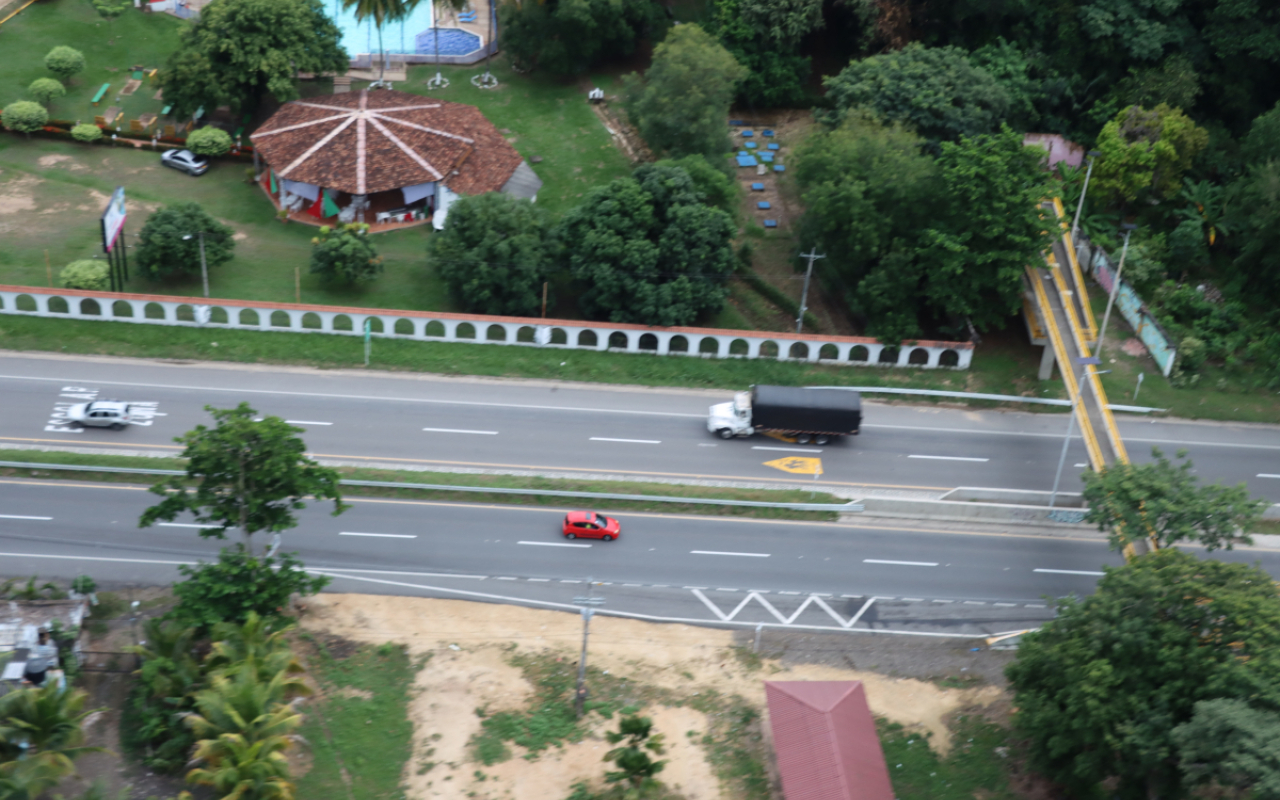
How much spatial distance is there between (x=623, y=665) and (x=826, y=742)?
9.69 meters

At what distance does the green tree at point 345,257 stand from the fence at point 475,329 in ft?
10.0

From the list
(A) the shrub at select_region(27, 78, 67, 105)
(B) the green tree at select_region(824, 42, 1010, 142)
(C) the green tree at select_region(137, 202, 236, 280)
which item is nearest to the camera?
(C) the green tree at select_region(137, 202, 236, 280)

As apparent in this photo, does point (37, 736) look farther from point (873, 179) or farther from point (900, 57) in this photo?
point (900, 57)

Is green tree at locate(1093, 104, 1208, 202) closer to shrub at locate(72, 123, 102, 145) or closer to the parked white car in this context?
the parked white car

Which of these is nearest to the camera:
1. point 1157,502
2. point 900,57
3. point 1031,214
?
point 1157,502

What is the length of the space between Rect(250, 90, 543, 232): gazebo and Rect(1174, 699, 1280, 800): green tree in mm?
53898

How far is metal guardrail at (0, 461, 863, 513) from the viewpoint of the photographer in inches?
2270

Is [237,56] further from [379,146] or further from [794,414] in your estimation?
[794,414]

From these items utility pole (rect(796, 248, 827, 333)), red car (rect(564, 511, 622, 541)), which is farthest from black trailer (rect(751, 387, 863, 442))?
red car (rect(564, 511, 622, 541))

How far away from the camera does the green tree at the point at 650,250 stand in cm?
7025

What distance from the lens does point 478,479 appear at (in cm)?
5991

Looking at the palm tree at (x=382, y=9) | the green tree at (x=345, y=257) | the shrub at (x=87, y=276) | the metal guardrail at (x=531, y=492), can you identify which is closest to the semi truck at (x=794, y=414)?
the metal guardrail at (x=531, y=492)

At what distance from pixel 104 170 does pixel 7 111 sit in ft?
28.0

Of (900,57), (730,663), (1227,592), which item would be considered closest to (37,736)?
(730,663)
